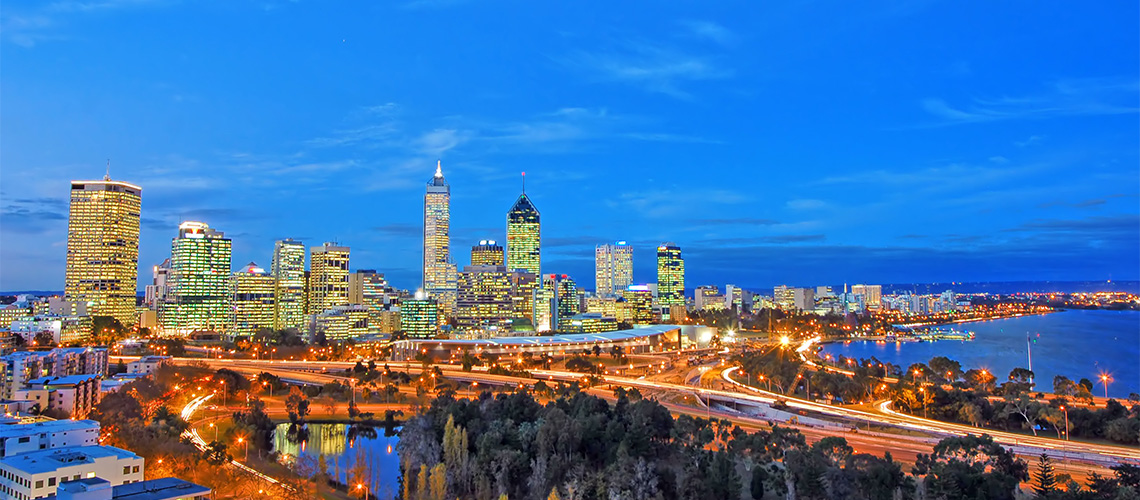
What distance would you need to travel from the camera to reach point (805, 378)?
110 feet

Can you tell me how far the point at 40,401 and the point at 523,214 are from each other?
93481 millimetres

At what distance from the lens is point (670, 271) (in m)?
116

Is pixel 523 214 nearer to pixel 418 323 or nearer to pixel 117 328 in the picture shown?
pixel 418 323

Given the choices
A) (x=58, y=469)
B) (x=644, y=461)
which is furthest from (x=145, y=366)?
(x=644, y=461)

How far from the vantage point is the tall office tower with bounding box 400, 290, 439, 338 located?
7469cm

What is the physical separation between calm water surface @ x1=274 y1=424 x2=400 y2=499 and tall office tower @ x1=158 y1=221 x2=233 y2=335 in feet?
157

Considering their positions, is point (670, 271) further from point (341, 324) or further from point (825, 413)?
point (825, 413)

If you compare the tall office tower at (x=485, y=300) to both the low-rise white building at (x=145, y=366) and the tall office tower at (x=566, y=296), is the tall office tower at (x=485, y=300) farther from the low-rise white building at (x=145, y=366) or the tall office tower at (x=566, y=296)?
the low-rise white building at (x=145, y=366)

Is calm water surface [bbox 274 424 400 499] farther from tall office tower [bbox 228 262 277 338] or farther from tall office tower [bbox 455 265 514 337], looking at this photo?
tall office tower [bbox 455 265 514 337]

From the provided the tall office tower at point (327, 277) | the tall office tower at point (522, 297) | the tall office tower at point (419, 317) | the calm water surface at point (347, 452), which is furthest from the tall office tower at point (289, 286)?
the calm water surface at point (347, 452)

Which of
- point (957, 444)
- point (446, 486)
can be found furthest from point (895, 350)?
point (446, 486)

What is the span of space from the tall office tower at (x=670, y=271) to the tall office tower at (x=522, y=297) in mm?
29454

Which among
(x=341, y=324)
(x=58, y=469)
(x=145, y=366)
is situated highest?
(x=341, y=324)

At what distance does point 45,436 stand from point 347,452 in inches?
327
